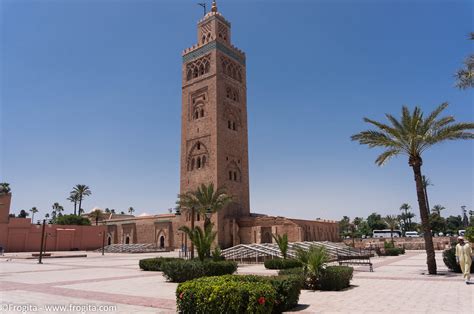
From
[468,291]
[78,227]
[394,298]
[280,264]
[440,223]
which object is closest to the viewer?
[394,298]

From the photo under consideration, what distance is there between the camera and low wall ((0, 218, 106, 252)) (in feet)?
138

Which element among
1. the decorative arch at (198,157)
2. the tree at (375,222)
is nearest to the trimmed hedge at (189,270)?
the decorative arch at (198,157)

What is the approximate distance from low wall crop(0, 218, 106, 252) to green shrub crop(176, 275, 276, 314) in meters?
43.4

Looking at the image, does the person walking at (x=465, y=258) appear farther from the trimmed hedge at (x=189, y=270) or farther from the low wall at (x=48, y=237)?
the low wall at (x=48, y=237)

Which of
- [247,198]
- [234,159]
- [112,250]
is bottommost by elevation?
[112,250]

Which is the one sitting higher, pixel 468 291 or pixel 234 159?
pixel 234 159

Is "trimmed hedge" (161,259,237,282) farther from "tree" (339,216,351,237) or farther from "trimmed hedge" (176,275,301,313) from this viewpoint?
"tree" (339,216,351,237)

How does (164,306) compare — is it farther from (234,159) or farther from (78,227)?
(78,227)

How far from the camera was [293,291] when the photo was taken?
26.3 feet

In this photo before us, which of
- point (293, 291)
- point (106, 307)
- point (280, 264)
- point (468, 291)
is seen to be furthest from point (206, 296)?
point (280, 264)

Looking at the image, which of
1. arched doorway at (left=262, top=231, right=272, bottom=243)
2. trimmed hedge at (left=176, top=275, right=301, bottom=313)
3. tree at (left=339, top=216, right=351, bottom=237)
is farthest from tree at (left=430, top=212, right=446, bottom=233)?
trimmed hedge at (left=176, top=275, right=301, bottom=313)

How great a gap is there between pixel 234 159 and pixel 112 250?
722 inches

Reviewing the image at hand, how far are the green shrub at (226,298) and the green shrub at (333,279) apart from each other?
4.53 metres

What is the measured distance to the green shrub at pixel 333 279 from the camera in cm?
1038
